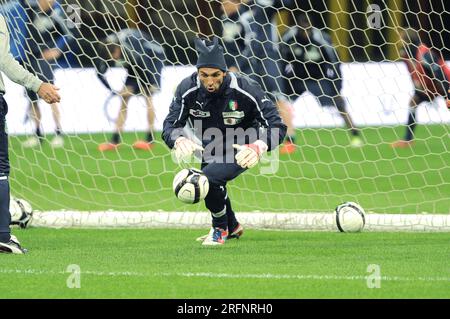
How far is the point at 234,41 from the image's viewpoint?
12281mm

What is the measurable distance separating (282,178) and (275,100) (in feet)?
2.90

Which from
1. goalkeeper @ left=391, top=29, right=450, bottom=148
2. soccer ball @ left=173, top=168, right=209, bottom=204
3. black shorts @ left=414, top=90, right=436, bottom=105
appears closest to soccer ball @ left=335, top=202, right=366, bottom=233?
soccer ball @ left=173, top=168, right=209, bottom=204

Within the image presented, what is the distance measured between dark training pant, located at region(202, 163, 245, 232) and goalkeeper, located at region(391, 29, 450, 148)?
4.40 meters

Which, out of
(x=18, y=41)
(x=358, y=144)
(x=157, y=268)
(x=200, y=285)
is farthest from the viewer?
(x=358, y=144)

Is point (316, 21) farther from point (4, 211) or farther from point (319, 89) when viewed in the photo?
point (4, 211)

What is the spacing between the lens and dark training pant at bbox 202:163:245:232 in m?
8.48

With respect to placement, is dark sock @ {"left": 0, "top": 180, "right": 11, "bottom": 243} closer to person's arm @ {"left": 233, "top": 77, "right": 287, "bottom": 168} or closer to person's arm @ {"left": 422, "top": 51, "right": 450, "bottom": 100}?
person's arm @ {"left": 233, "top": 77, "right": 287, "bottom": 168}

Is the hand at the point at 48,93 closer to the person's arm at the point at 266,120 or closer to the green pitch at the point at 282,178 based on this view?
the person's arm at the point at 266,120

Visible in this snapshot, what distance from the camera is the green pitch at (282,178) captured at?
11016 mm

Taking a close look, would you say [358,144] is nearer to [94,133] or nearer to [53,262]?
[94,133]

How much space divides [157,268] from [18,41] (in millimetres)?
4587

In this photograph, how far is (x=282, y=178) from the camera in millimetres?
12477

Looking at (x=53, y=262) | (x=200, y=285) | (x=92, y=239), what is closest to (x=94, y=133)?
(x=92, y=239)

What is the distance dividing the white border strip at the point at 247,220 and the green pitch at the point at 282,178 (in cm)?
102
